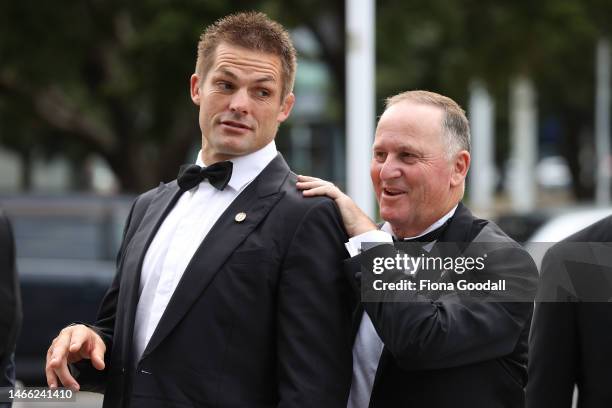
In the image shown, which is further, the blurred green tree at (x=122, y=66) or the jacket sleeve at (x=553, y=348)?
the blurred green tree at (x=122, y=66)

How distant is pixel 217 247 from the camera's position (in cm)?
263

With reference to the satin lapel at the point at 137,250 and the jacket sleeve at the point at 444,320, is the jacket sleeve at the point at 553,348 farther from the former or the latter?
the satin lapel at the point at 137,250

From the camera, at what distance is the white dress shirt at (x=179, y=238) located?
2.68 m

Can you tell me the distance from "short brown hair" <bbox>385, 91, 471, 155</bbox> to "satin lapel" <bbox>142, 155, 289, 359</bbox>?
0.45m

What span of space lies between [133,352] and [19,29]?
11.0 m

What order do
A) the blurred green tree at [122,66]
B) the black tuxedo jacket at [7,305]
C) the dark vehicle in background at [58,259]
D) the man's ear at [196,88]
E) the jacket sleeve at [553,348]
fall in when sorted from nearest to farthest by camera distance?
the jacket sleeve at [553,348], the man's ear at [196,88], the black tuxedo jacket at [7,305], the dark vehicle in background at [58,259], the blurred green tree at [122,66]

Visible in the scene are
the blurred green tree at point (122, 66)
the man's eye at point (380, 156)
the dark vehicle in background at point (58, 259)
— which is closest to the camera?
the man's eye at point (380, 156)

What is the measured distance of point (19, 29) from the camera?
12906 millimetres

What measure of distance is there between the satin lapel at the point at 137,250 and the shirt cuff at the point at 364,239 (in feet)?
1.94

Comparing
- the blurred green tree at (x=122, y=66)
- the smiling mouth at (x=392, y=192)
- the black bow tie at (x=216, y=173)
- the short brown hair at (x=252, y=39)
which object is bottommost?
the smiling mouth at (x=392, y=192)

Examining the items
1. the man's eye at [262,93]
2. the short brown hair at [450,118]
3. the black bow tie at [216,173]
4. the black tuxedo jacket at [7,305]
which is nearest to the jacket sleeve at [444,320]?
the short brown hair at [450,118]

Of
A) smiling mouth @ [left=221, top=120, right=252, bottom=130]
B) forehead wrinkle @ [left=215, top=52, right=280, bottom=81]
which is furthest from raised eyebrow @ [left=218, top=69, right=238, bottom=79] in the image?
smiling mouth @ [left=221, top=120, right=252, bottom=130]

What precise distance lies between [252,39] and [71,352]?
0.99 m

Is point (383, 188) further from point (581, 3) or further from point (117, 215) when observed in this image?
point (581, 3)
